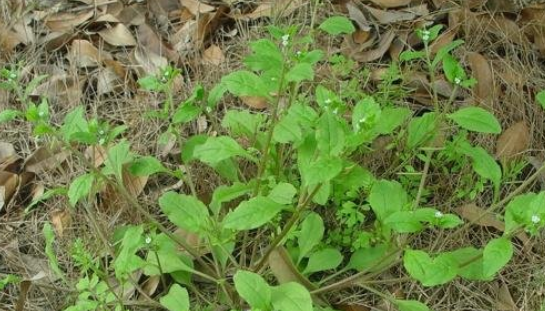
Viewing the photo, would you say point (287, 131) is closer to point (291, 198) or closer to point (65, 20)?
point (291, 198)

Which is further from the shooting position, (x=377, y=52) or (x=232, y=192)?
(x=377, y=52)

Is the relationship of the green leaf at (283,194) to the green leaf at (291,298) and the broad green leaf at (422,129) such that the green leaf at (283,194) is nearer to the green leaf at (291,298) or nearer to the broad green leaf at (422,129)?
the green leaf at (291,298)

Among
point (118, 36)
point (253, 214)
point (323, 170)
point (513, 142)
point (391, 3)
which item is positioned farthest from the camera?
point (118, 36)

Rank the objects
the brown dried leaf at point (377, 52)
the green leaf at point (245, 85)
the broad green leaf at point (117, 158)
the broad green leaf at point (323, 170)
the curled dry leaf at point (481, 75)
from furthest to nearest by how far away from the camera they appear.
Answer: the brown dried leaf at point (377, 52)
the curled dry leaf at point (481, 75)
the broad green leaf at point (117, 158)
the green leaf at point (245, 85)
the broad green leaf at point (323, 170)

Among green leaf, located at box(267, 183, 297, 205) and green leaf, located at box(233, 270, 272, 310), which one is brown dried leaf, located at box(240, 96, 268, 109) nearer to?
green leaf, located at box(267, 183, 297, 205)

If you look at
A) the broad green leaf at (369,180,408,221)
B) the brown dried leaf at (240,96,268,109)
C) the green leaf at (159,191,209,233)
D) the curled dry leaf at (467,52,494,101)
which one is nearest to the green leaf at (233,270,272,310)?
the green leaf at (159,191,209,233)

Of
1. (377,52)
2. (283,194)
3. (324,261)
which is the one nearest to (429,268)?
(283,194)

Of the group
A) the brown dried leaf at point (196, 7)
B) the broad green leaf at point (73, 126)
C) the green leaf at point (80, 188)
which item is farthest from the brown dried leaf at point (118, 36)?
the green leaf at point (80, 188)
